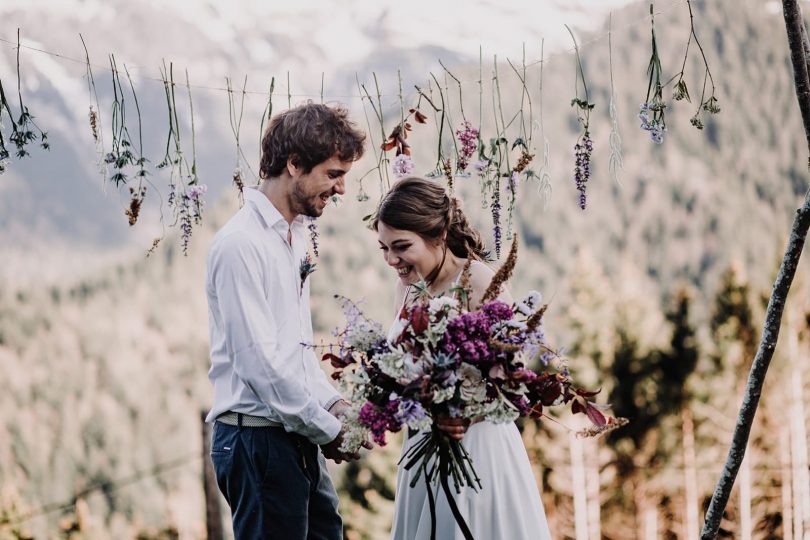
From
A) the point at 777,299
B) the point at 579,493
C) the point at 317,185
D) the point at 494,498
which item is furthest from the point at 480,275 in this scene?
the point at 579,493

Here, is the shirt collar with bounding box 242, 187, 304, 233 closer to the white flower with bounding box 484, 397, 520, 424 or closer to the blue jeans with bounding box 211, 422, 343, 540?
the blue jeans with bounding box 211, 422, 343, 540

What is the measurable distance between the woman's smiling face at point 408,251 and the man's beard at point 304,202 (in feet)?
0.81

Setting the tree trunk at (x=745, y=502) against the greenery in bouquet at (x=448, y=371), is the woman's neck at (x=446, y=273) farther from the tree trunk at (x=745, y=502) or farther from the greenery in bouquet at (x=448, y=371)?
the tree trunk at (x=745, y=502)

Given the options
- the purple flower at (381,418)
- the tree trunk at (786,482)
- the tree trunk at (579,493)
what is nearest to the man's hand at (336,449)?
the purple flower at (381,418)

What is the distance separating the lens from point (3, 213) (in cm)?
6003

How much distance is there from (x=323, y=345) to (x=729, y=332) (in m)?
21.9

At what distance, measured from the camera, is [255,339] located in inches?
104

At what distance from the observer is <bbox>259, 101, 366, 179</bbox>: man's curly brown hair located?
9.20 feet

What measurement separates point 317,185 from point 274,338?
505mm

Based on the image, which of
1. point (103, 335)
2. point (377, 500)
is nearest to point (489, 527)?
point (377, 500)

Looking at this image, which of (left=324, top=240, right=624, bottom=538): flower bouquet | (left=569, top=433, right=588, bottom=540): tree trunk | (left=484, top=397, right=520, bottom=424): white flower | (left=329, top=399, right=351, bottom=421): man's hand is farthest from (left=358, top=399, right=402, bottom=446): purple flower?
(left=569, top=433, right=588, bottom=540): tree trunk

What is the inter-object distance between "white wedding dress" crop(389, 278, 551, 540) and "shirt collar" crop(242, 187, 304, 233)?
49cm

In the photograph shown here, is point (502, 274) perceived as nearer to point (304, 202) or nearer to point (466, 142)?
point (304, 202)

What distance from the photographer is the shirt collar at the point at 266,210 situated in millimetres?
2818
